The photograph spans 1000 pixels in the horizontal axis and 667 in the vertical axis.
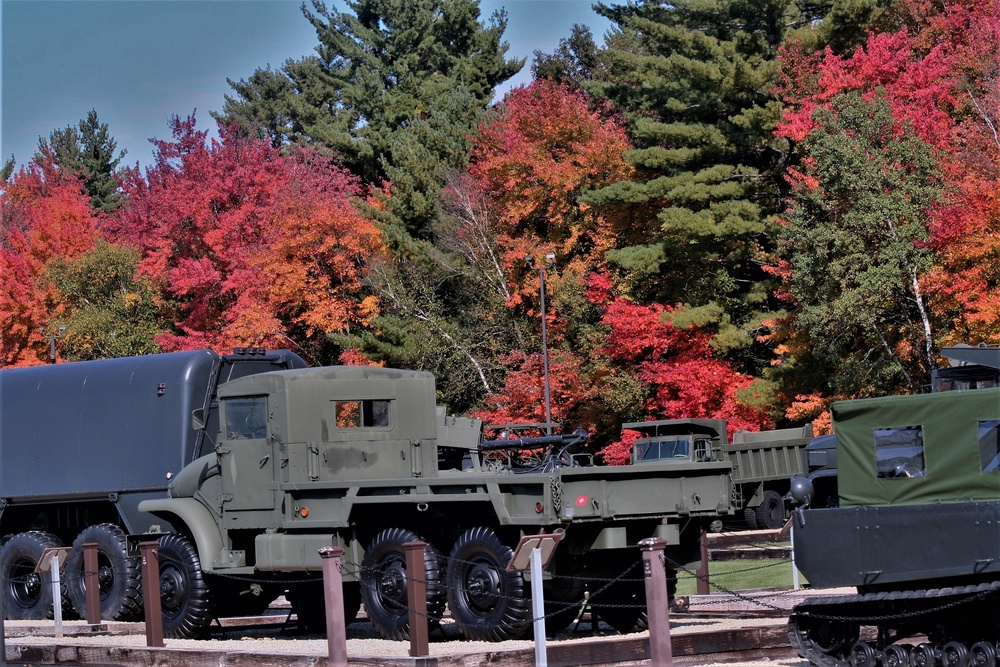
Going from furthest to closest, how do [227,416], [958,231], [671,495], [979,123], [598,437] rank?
[598,437], [979,123], [958,231], [227,416], [671,495]

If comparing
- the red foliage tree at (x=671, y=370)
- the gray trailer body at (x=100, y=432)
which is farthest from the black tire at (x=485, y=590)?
the red foliage tree at (x=671, y=370)

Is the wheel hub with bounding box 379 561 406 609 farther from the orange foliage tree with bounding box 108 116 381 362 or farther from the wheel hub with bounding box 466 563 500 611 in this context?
the orange foliage tree with bounding box 108 116 381 362

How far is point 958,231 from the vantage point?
29.1m

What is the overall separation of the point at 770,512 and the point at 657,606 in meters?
22.5

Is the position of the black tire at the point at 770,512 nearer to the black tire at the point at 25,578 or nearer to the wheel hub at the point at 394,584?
the black tire at the point at 25,578

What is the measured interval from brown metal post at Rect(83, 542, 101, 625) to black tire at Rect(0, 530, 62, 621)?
3029mm

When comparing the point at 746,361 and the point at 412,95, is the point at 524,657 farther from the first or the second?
the point at 412,95

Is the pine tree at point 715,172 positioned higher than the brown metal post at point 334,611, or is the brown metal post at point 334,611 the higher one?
the pine tree at point 715,172

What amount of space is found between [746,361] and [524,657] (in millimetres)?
30068

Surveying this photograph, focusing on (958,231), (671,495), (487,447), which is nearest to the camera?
(671,495)

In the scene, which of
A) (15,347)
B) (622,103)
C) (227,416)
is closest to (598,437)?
(622,103)

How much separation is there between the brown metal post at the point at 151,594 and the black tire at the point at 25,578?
571 centimetres

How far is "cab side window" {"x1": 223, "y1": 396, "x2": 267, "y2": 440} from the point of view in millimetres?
16344

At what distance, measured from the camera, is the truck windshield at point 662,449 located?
31.8 metres
